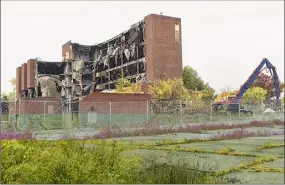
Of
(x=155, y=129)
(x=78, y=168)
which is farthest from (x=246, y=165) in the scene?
(x=155, y=129)

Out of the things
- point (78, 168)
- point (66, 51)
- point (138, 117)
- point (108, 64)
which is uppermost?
point (66, 51)

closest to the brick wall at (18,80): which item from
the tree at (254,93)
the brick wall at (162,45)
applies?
the brick wall at (162,45)

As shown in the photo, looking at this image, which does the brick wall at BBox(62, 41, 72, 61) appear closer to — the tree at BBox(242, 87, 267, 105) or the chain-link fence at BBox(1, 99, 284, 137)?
the chain-link fence at BBox(1, 99, 284, 137)

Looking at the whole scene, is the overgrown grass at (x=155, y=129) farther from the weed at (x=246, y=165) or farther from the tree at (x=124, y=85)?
the tree at (x=124, y=85)

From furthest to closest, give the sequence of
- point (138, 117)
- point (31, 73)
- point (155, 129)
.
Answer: point (155, 129) → point (138, 117) → point (31, 73)

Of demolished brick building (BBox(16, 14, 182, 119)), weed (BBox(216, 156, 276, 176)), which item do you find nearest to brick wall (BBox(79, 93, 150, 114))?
demolished brick building (BBox(16, 14, 182, 119))

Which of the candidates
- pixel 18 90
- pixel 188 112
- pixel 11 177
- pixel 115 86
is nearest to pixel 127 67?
pixel 115 86

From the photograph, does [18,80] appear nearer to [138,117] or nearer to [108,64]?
[108,64]
